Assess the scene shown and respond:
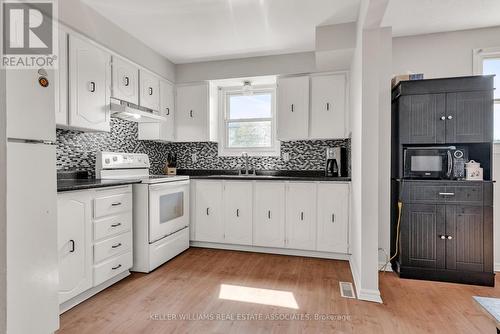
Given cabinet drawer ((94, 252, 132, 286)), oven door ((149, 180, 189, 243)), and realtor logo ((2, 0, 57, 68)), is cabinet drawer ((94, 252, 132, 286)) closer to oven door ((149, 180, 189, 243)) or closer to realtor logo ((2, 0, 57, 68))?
oven door ((149, 180, 189, 243))

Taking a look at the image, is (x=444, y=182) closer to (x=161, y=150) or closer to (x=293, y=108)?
(x=293, y=108)

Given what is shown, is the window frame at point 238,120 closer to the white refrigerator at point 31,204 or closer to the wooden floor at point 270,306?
the wooden floor at point 270,306

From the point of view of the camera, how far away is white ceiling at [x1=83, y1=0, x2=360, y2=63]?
2.45 metres

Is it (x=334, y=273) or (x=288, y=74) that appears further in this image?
(x=288, y=74)

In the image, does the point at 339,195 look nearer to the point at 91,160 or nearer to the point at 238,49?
the point at 238,49

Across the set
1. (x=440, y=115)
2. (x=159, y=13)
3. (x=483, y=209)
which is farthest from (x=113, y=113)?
(x=483, y=209)

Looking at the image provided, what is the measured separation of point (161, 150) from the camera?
415 cm

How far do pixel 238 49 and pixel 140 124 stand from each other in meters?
1.59

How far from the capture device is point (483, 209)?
2498 mm

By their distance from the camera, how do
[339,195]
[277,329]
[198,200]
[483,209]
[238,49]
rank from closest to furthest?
[277,329], [483,209], [339,195], [238,49], [198,200]

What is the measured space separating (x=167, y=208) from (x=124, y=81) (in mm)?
1468

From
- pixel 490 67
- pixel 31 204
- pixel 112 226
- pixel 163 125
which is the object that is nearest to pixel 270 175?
pixel 163 125

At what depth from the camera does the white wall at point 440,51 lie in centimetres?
288

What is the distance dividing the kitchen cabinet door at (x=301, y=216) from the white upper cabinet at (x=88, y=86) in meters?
2.16
